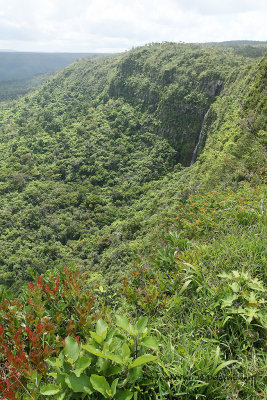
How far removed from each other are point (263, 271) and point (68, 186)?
137 ft

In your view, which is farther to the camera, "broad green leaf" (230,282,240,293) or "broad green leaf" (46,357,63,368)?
"broad green leaf" (230,282,240,293)

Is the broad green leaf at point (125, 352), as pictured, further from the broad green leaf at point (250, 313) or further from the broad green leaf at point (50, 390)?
the broad green leaf at point (250, 313)

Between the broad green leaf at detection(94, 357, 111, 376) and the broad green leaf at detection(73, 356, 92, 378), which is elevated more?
the broad green leaf at detection(73, 356, 92, 378)

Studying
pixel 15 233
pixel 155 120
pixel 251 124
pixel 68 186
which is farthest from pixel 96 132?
pixel 251 124

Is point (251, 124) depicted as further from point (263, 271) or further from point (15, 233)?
point (15, 233)

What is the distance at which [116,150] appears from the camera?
47875 mm

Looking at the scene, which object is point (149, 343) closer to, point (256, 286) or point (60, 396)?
point (60, 396)

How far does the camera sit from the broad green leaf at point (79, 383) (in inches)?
50.9

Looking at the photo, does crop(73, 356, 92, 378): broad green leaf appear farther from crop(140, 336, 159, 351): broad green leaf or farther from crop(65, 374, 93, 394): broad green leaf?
crop(140, 336, 159, 351): broad green leaf

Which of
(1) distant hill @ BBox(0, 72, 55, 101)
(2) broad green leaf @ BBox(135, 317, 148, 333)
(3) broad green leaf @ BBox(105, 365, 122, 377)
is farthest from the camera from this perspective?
(1) distant hill @ BBox(0, 72, 55, 101)

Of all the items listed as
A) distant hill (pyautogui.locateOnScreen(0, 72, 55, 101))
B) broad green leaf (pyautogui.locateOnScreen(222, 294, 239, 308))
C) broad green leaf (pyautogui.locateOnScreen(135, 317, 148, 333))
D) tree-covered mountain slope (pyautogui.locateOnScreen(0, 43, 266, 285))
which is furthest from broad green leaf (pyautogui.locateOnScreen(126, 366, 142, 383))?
distant hill (pyautogui.locateOnScreen(0, 72, 55, 101))

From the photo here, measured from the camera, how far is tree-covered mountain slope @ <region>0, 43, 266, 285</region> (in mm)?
24797

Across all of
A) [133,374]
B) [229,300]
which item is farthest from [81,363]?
[229,300]

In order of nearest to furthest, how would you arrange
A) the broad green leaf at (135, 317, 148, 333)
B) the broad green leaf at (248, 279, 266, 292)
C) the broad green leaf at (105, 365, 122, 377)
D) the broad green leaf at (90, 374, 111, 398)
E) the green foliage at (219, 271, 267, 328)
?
the broad green leaf at (90, 374, 111, 398) → the broad green leaf at (105, 365, 122, 377) → the broad green leaf at (135, 317, 148, 333) → the green foliage at (219, 271, 267, 328) → the broad green leaf at (248, 279, 266, 292)
